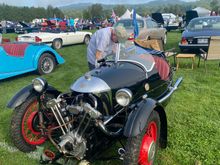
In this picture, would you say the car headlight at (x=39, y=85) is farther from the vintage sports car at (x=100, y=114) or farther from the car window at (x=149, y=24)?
the car window at (x=149, y=24)

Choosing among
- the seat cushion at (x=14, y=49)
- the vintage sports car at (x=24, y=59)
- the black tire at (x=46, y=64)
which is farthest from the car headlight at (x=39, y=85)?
the black tire at (x=46, y=64)

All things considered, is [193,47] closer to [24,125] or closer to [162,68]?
[162,68]

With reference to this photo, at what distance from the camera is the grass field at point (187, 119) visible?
3.71m

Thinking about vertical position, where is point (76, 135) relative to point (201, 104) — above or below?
above

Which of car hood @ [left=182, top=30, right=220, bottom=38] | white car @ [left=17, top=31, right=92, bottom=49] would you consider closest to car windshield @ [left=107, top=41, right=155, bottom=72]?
car hood @ [left=182, top=30, right=220, bottom=38]

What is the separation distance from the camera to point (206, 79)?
292 inches

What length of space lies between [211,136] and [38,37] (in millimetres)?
10431

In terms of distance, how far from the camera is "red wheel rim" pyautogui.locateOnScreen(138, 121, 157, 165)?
3.14 metres

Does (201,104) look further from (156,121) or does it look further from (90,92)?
(90,92)

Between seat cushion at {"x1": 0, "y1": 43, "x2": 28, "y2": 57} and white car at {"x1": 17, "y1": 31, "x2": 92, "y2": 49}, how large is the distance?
14.9 ft

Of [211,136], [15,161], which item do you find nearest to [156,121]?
[211,136]

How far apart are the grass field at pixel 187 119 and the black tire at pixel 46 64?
0.31 m

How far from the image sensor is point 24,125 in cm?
383

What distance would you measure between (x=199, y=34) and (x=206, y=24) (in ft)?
3.25
